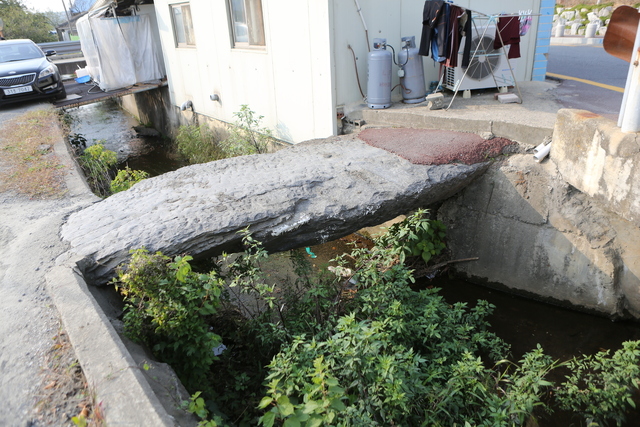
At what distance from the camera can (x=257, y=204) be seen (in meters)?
4.08

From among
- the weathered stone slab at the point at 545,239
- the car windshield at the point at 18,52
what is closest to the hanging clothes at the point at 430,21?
the weathered stone slab at the point at 545,239

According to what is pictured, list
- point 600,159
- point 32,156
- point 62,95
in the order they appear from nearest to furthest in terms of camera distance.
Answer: point 600,159 → point 32,156 → point 62,95

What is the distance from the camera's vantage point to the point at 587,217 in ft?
15.2

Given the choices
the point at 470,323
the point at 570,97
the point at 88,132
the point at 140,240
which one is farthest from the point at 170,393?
the point at 88,132

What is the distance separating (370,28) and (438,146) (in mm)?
2384

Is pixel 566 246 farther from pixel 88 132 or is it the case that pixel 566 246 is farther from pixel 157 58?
pixel 88 132

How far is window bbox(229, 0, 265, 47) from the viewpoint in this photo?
7.56 metres

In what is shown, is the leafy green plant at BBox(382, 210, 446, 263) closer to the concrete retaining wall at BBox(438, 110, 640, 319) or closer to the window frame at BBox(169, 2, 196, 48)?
the concrete retaining wall at BBox(438, 110, 640, 319)

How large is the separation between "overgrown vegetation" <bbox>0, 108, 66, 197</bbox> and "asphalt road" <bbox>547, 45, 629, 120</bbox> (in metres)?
7.12

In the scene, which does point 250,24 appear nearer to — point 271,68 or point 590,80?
point 271,68

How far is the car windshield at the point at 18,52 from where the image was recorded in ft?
38.6

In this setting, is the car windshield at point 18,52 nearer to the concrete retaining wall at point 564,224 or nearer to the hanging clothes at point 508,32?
the hanging clothes at point 508,32

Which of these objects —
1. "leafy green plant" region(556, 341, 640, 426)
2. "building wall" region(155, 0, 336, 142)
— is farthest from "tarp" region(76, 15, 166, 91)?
"leafy green plant" region(556, 341, 640, 426)

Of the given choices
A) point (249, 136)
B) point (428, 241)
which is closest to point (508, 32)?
point (428, 241)
